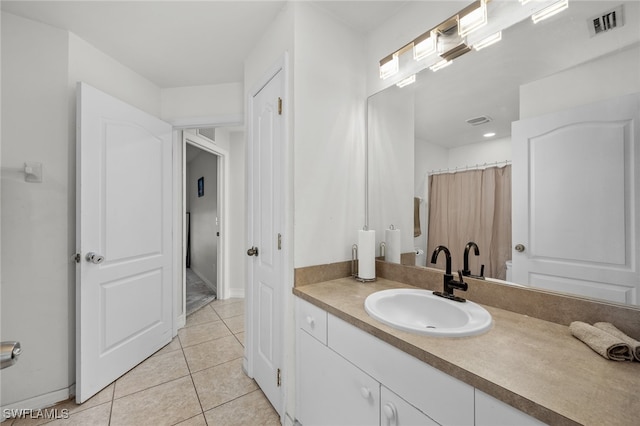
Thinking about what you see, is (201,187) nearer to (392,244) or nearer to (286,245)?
(286,245)

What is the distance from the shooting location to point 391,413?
33.1 inches

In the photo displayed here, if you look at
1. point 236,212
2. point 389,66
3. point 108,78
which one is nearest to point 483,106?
point 389,66

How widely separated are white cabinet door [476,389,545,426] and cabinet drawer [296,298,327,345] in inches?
25.9

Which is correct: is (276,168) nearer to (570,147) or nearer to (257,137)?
(257,137)

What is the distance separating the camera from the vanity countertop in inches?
20.6

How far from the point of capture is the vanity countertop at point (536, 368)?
523 mm

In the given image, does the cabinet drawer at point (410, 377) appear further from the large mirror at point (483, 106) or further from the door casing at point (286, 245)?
the large mirror at point (483, 106)

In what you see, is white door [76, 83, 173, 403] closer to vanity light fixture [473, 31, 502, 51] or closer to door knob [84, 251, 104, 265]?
door knob [84, 251, 104, 265]

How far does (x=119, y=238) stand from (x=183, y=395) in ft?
3.94

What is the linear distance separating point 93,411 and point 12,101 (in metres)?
1.97

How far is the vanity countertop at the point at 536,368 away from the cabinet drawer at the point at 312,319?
0.24m

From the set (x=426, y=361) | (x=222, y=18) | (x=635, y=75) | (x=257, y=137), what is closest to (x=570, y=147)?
(x=635, y=75)

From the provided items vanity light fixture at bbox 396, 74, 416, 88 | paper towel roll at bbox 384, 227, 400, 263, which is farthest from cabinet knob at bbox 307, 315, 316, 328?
vanity light fixture at bbox 396, 74, 416, 88

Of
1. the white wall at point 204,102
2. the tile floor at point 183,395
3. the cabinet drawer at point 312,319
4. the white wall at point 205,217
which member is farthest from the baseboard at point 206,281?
the cabinet drawer at point 312,319
